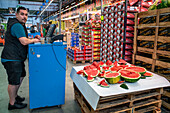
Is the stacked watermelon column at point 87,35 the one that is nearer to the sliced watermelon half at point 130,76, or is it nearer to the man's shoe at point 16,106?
the man's shoe at point 16,106

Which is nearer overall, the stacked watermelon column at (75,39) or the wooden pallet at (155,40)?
the wooden pallet at (155,40)

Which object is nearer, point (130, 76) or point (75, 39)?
point (130, 76)

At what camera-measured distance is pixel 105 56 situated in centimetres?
564

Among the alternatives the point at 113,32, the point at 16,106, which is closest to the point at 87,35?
the point at 113,32

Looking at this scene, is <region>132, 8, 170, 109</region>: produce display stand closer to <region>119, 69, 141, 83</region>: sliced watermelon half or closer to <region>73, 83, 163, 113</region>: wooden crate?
<region>73, 83, 163, 113</region>: wooden crate

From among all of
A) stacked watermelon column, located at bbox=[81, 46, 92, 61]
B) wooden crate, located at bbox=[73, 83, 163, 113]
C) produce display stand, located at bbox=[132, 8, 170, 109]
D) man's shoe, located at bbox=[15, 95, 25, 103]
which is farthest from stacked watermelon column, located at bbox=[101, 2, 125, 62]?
man's shoe, located at bbox=[15, 95, 25, 103]

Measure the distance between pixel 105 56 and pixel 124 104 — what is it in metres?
3.29

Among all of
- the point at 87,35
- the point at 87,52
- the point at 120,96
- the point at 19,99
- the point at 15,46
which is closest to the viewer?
the point at 120,96

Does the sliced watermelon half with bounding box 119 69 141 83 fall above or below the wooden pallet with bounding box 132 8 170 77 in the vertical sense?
below

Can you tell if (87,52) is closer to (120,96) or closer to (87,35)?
(87,35)

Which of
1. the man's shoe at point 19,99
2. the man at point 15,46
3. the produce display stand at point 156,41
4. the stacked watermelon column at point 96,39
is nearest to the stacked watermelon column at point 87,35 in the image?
the stacked watermelon column at point 96,39

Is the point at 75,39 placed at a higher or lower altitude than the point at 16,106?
higher

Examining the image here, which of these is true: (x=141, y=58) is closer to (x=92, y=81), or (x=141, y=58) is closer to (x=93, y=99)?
(x=92, y=81)

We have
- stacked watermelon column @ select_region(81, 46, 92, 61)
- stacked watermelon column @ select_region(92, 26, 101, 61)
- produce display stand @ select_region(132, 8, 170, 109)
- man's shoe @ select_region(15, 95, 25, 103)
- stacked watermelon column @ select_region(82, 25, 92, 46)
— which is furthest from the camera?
stacked watermelon column @ select_region(82, 25, 92, 46)
